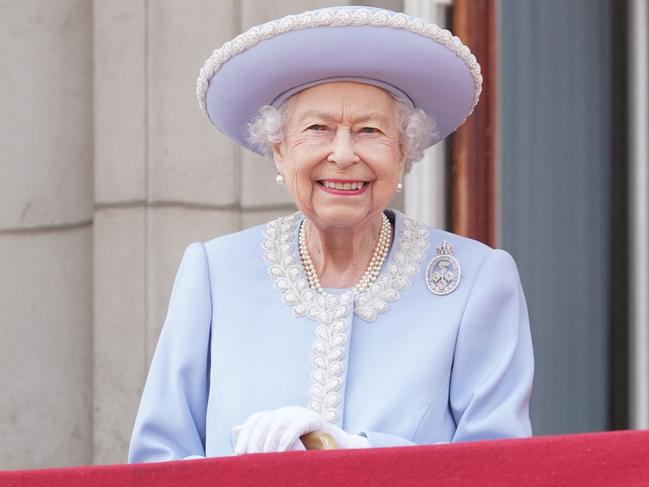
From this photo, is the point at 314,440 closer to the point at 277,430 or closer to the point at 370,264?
the point at 277,430

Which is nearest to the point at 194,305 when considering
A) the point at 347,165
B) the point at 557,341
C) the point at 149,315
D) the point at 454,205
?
the point at 347,165

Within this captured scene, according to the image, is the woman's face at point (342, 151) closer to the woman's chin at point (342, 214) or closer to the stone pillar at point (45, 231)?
the woman's chin at point (342, 214)

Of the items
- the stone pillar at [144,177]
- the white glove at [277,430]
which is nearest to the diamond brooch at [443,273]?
the white glove at [277,430]

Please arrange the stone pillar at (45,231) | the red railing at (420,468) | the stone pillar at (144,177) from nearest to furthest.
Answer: the red railing at (420,468) < the stone pillar at (144,177) < the stone pillar at (45,231)

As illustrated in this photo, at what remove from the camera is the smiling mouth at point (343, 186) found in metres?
3.01

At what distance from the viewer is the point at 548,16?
5266 mm

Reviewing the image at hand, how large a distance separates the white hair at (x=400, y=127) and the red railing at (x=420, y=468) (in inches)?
33.9

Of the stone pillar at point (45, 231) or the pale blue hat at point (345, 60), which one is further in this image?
the stone pillar at point (45, 231)

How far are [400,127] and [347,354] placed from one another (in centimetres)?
48

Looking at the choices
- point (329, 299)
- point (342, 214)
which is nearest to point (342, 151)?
point (342, 214)

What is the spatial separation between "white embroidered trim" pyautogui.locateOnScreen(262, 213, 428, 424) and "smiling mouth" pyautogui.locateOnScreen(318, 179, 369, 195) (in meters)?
0.23

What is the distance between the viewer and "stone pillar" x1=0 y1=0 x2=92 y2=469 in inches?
192

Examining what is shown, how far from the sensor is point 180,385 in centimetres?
306

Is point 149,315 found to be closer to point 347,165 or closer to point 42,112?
point 42,112
